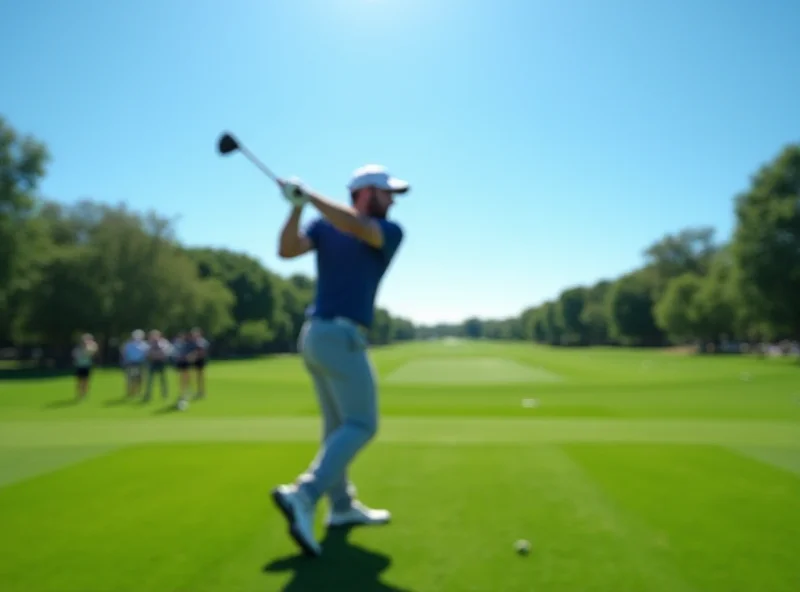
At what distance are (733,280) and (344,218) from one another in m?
60.4

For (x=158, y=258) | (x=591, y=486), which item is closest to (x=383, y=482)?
(x=591, y=486)

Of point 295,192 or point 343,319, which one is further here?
point 343,319

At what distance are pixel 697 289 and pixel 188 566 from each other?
303 feet

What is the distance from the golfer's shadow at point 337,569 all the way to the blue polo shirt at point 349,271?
1693mm

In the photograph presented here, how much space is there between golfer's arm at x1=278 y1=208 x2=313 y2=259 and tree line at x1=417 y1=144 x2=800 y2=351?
5747cm

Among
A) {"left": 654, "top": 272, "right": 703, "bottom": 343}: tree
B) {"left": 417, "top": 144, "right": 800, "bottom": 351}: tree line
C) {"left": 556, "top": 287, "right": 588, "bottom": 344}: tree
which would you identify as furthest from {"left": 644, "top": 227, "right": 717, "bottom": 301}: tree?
{"left": 556, "top": 287, "right": 588, "bottom": 344}: tree

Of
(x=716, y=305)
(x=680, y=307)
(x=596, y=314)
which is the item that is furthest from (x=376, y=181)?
(x=596, y=314)

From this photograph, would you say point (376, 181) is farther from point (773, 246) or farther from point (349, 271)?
point (773, 246)

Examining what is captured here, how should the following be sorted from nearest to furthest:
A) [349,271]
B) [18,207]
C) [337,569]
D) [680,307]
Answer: [337,569] → [349,271] → [18,207] → [680,307]

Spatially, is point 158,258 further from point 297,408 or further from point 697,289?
point 697,289

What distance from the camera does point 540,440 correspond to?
10.5 metres

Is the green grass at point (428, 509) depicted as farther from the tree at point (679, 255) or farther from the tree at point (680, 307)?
the tree at point (679, 255)

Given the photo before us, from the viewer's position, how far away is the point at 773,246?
53219 mm

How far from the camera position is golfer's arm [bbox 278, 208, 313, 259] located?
4547mm
